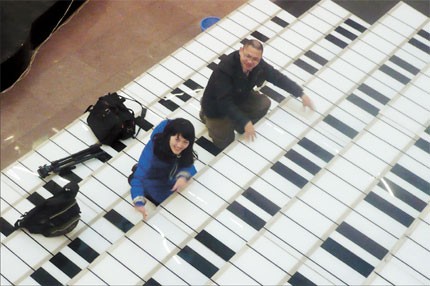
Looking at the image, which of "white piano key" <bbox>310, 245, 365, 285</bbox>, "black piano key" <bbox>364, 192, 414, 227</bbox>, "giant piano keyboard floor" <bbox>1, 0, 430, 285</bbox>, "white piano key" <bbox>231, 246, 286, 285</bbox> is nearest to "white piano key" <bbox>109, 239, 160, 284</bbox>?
"giant piano keyboard floor" <bbox>1, 0, 430, 285</bbox>

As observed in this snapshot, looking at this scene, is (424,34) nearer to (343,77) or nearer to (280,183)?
(343,77)

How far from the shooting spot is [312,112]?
5828 millimetres

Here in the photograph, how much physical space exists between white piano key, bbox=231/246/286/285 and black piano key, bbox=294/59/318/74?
9.05ft

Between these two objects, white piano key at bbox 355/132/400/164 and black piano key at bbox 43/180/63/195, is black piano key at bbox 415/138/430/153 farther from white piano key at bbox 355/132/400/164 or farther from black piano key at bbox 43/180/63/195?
black piano key at bbox 43/180/63/195

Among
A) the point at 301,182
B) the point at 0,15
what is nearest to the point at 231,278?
the point at 301,182

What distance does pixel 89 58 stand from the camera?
698 cm

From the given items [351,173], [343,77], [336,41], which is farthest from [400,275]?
[336,41]

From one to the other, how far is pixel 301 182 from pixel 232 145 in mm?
688

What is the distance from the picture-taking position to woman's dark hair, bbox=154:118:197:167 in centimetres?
436

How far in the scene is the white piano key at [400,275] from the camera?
436cm

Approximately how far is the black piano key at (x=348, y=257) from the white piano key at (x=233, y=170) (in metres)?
0.89

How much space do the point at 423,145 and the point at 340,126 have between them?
2.51 ft

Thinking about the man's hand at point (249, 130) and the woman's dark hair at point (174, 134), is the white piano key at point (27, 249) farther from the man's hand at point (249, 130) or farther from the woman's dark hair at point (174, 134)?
the man's hand at point (249, 130)

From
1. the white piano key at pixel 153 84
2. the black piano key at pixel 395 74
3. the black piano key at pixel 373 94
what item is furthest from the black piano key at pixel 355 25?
the white piano key at pixel 153 84
